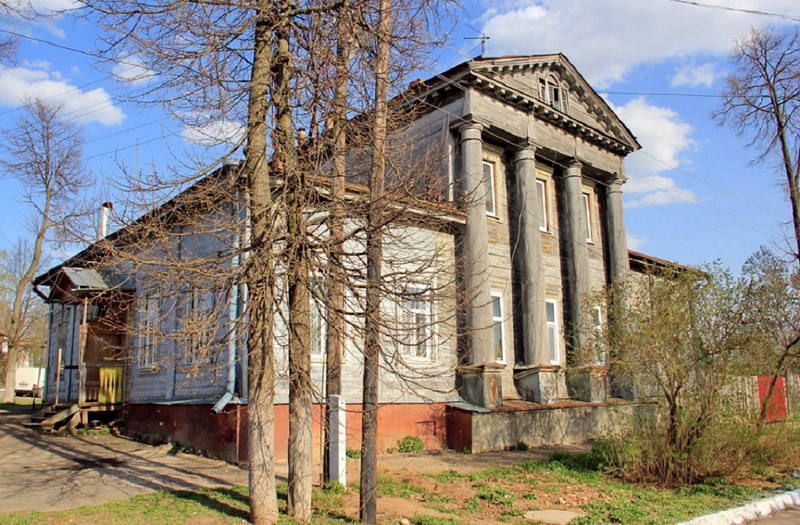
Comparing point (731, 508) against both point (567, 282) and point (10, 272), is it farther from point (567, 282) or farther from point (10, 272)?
point (10, 272)

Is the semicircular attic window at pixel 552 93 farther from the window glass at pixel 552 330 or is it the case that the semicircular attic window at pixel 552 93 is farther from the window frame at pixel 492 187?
the window glass at pixel 552 330

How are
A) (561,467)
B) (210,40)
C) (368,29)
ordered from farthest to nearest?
(561,467) → (368,29) → (210,40)

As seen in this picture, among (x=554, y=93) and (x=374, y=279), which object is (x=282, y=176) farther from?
(x=554, y=93)

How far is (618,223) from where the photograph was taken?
2147 cm

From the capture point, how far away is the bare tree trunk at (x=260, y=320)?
6.83 m

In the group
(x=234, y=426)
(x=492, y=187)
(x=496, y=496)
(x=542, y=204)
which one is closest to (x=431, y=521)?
(x=496, y=496)

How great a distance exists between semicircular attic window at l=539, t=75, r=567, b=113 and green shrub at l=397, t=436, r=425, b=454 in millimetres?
11354

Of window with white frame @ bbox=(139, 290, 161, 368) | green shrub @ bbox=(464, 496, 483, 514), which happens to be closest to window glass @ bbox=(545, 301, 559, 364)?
green shrub @ bbox=(464, 496, 483, 514)

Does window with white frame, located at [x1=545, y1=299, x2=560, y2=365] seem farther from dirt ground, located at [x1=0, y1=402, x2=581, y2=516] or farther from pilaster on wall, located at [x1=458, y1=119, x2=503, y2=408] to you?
dirt ground, located at [x1=0, y1=402, x2=581, y2=516]

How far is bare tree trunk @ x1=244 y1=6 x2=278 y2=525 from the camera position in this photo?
6.83m

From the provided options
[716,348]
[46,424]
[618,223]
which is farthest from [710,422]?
[46,424]

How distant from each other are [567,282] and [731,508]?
1154 centimetres

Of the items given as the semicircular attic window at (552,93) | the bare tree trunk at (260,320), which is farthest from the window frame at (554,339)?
the bare tree trunk at (260,320)

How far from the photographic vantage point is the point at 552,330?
19.1 meters
